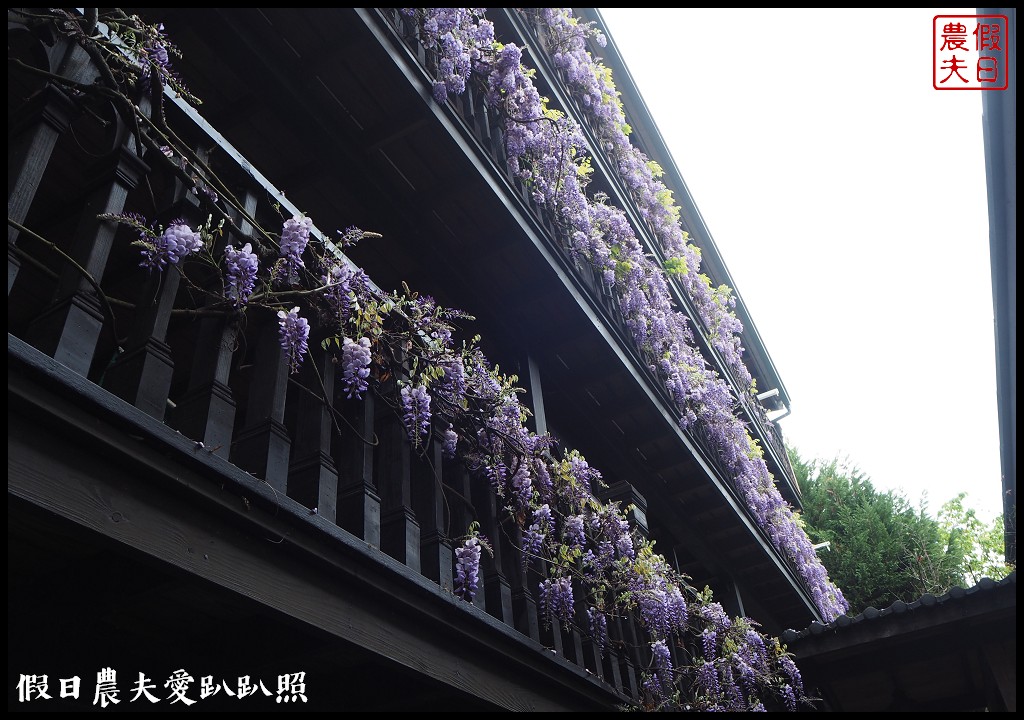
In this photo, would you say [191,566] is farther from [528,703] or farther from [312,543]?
[528,703]

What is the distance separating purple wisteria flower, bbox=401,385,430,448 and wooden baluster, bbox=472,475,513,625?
0.82 m

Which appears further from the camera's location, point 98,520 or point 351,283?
point 351,283

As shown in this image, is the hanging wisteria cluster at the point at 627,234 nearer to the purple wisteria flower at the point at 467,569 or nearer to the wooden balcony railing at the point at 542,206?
the wooden balcony railing at the point at 542,206

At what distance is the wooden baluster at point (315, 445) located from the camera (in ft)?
9.61

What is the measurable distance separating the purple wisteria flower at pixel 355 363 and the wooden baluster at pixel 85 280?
3.24ft

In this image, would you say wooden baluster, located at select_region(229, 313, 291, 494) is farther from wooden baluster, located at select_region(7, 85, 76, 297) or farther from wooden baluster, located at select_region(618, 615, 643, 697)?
wooden baluster, located at select_region(618, 615, 643, 697)

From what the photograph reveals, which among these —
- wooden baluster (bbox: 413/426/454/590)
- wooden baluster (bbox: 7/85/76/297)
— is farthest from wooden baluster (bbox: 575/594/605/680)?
wooden baluster (bbox: 7/85/76/297)

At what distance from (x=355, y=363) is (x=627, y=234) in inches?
167

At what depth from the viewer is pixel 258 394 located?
2992 millimetres

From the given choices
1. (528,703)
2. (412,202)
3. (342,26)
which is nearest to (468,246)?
(412,202)

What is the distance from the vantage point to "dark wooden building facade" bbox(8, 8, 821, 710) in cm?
224

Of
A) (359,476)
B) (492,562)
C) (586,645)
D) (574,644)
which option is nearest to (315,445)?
(359,476)

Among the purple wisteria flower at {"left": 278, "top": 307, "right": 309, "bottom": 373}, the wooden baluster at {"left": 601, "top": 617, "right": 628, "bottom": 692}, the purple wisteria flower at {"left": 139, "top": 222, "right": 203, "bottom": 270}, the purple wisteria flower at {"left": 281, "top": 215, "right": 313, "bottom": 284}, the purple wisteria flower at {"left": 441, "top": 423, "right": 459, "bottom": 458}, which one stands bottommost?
the wooden baluster at {"left": 601, "top": 617, "right": 628, "bottom": 692}

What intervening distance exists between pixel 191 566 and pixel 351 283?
1.47m
